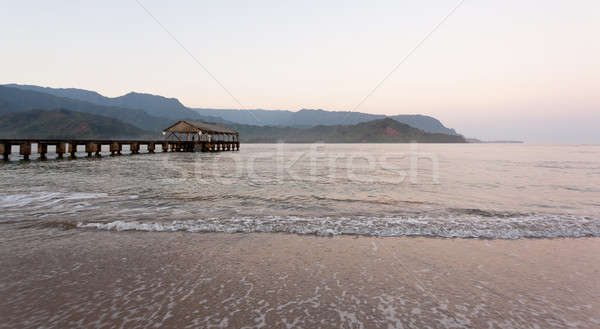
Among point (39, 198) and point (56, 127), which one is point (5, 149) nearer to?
point (39, 198)

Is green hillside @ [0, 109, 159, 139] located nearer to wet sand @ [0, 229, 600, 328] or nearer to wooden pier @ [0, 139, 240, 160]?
wooden pier @ [0, 139, 240, 160]

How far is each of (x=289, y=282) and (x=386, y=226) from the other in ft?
13.3

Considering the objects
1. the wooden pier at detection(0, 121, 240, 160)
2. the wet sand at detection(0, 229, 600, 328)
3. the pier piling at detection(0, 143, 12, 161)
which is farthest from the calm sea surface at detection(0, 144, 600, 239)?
the wooden pier at detection(0, 121, 240, 160)

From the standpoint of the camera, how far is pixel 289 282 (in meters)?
4.22

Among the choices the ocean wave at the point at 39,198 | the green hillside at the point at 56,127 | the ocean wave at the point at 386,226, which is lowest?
the ocean wave at the point at 386,226

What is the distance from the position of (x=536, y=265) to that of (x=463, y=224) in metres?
2.78

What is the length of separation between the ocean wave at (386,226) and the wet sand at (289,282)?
2.00 ft

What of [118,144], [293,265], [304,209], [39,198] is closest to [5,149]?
[118,144]

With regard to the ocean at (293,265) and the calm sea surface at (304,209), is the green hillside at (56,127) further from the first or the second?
the ocean at (293,265)

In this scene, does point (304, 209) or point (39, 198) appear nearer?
point (304, 209)

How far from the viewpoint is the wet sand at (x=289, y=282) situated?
3324 mm

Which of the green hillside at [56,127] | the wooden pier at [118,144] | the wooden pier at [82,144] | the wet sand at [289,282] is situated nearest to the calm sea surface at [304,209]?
the wet sand at [289,282]

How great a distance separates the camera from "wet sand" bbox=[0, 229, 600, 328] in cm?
332

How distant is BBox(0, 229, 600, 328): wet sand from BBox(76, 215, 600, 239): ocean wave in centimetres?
61
